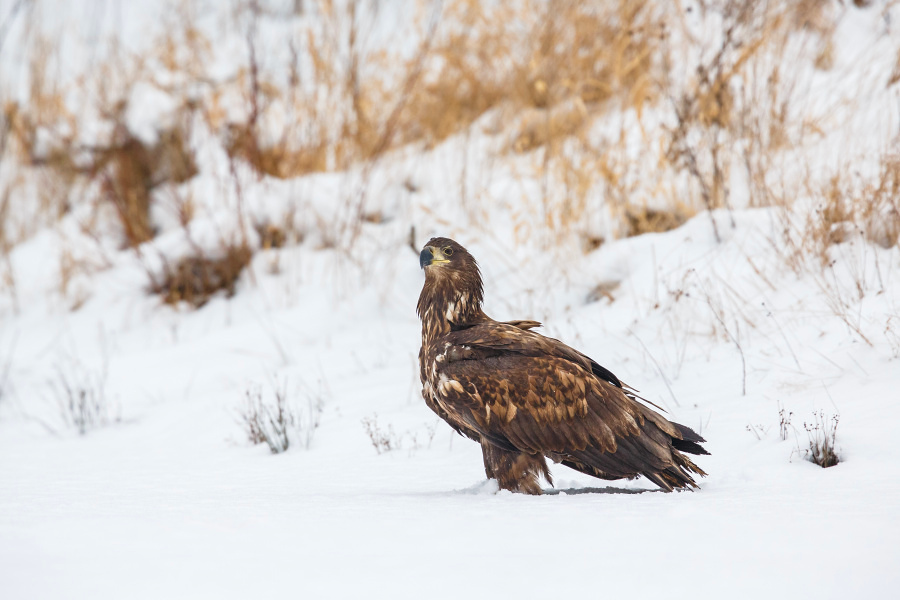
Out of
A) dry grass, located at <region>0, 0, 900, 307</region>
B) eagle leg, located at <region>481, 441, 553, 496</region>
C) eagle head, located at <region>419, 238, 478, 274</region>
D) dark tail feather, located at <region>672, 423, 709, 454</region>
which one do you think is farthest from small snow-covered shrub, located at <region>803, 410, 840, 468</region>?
dry grass, located at <region>0, 0, 900, 307</region>

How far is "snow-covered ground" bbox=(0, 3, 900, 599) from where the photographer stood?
162cm

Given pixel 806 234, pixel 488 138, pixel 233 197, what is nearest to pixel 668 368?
pixel 806 234

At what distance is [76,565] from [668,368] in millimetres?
3446

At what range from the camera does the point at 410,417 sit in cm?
440

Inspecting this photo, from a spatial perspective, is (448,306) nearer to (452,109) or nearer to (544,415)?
(544,415)

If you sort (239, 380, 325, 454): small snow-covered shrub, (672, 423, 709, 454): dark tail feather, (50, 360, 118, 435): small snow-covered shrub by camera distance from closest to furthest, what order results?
(672, 423, 709, 454): dark tail feather < (239, 380, 325, 454): small snow-covered shrub < (50, 360, 118, 435): small snow-covered shrub

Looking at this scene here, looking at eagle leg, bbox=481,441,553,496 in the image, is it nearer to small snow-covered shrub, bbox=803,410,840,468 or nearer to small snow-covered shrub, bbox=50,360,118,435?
small snow-covered shrub, bbox=803,410,840,468

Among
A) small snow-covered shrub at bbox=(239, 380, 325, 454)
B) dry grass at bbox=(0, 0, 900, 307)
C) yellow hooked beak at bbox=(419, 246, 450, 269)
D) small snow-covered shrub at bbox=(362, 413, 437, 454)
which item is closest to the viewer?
yellow hooked beak at bbox=(419, 246, 450, 269)

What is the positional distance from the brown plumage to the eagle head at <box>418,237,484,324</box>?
1.03ft

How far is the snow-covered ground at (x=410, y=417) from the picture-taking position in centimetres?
162

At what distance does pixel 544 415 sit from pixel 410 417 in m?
1.78

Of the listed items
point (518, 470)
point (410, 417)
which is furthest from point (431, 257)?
point (410, 417)

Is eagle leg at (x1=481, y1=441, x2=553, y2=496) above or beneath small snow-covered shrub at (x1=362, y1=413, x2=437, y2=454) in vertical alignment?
above

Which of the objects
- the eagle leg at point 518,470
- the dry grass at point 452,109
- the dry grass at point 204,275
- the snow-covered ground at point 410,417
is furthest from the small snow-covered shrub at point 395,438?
the dry grass at point 204,275
